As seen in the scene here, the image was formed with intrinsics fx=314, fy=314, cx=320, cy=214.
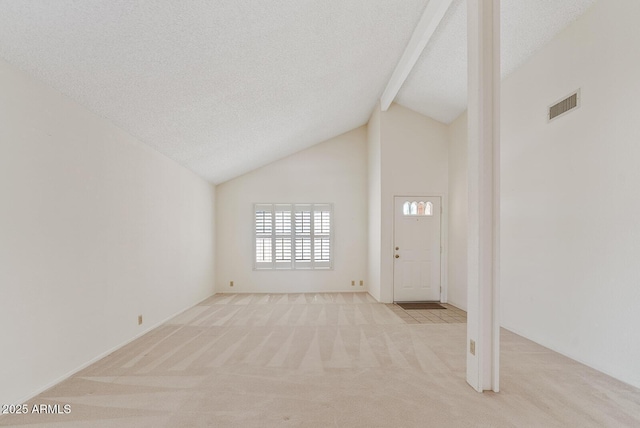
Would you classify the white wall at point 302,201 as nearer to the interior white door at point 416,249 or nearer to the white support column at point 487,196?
the interior white door at point 416,249

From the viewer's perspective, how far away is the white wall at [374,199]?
5.93 m

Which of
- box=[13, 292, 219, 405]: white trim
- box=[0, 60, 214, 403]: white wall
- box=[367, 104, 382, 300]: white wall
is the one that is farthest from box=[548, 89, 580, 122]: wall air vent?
box=[13, 292, 219, 405]: white trim

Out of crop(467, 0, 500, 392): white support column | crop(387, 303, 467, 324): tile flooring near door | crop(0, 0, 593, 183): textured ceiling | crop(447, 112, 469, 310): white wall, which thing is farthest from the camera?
crop(447, 112, 469, 310): white wall

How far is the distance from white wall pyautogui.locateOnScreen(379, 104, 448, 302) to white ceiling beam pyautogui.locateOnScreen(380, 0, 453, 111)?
36.1 inches

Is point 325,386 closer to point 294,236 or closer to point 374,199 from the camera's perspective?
point 374,199

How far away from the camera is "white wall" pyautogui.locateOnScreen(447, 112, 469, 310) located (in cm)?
538

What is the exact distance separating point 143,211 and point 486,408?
162 inches

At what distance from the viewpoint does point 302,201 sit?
6918 mm

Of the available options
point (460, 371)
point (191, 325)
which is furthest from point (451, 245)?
point (191, 325)

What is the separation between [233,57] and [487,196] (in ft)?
8.33

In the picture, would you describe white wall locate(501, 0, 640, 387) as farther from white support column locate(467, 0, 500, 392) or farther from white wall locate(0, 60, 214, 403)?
white wall locate(0, 60, 214, 403)

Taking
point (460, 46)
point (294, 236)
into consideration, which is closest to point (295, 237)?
point (294, 236)

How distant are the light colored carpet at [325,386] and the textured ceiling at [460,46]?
136 inches

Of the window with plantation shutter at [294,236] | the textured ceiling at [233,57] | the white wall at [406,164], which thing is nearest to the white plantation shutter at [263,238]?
the window with plantation shutter at [294,236]
